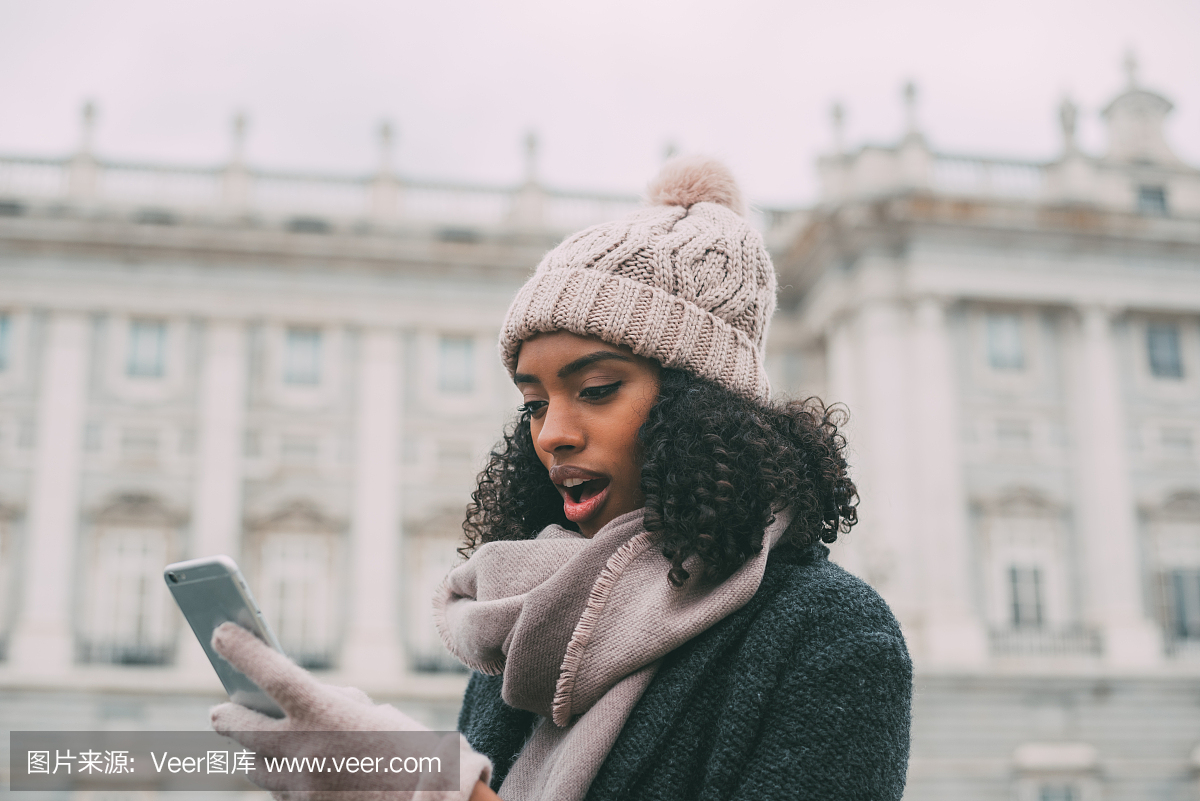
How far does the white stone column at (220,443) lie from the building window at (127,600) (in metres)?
0.47

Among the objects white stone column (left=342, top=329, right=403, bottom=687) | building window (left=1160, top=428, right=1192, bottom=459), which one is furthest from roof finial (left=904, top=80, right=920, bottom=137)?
white stone column (left=342, top=329, right=403, bottom=687)

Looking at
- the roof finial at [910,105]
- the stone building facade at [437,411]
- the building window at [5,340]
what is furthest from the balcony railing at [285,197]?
the roof finial at [910,105]

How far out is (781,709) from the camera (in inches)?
60.1

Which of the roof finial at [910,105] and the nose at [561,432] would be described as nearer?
the nose at [561,432]

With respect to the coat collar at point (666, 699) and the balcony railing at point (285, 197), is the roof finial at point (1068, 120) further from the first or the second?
the coat collar at point (666, 699)

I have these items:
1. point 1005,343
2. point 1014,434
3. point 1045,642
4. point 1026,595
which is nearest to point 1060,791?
point 1045,642

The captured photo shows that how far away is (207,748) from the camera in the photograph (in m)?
2.03

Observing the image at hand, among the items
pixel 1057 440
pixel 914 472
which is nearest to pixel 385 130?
pixel 914 472

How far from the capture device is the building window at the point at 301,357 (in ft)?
64.8

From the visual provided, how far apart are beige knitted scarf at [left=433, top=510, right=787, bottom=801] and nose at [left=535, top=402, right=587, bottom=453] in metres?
0.14

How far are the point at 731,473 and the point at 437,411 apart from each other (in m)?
18.6

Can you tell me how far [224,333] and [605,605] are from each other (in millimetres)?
19019

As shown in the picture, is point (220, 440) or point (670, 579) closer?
point (670, 579)

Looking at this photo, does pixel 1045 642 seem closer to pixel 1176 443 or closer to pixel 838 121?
pixel 1176 443
